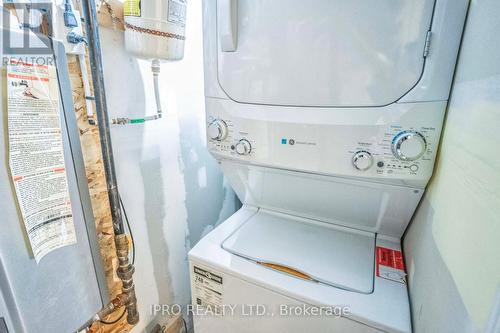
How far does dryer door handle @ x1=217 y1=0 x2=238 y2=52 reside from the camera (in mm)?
933

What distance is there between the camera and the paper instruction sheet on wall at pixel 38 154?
0.67 m

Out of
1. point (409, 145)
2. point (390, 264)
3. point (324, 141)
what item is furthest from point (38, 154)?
point (390, 264)

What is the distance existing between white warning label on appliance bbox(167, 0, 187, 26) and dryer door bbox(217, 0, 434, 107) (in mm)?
171

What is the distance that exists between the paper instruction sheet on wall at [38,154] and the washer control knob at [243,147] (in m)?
0.61

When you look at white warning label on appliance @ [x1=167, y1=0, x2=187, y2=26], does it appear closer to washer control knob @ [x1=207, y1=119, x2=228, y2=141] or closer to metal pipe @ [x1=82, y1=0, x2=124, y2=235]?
metal pipe @ [x1=82, y1=0, x2=124, y2=235]

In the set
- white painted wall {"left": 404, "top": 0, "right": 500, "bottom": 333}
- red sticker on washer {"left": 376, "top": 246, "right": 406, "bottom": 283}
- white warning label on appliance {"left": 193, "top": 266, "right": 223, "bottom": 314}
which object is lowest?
white warning label on appliance {"left": 193, "top": 266, "right": 223, "bottom": 314}

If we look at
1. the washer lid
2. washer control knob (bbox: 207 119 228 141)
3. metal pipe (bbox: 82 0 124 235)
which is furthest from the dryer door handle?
the washer lid

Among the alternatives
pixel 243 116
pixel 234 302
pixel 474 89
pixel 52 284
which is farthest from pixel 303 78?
pixel 52 284

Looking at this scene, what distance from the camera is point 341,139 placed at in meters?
0.87

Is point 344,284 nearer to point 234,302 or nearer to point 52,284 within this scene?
point 234,302

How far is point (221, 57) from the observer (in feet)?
3.32

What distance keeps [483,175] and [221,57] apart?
0.90 m
